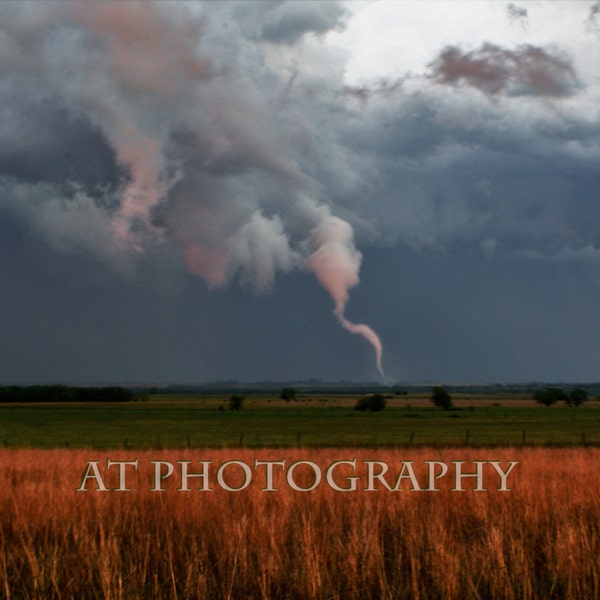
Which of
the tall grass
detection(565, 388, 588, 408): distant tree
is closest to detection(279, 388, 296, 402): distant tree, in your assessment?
detection(565, 388, 588, 408): distant tree

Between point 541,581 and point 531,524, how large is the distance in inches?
114

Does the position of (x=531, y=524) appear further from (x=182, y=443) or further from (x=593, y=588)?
(x=182, y=443)

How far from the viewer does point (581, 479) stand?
59.5ft

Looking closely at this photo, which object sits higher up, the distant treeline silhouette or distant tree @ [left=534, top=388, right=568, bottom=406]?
the distant treeline silhouette

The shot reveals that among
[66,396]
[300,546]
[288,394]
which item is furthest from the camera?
[66,396]

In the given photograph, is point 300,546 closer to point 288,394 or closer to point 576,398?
point 576,398

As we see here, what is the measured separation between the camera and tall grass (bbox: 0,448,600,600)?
29.5 feet

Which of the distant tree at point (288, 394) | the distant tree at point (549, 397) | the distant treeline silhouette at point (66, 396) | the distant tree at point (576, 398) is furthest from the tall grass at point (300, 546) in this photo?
the distant treeline silhouette at point (66, 396)

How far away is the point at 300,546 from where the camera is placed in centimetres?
1075

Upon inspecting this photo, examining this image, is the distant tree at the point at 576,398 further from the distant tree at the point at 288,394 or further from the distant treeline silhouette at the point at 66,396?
the distant treeline silhouette at the point at 66,396

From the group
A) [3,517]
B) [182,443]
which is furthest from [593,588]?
[182,443]

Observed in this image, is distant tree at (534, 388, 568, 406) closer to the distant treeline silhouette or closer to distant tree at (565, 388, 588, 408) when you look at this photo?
distant tree at (565, 388, 588, 408)

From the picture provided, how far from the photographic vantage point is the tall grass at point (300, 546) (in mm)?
9000

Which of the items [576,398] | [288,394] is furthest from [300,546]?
[288,394]
